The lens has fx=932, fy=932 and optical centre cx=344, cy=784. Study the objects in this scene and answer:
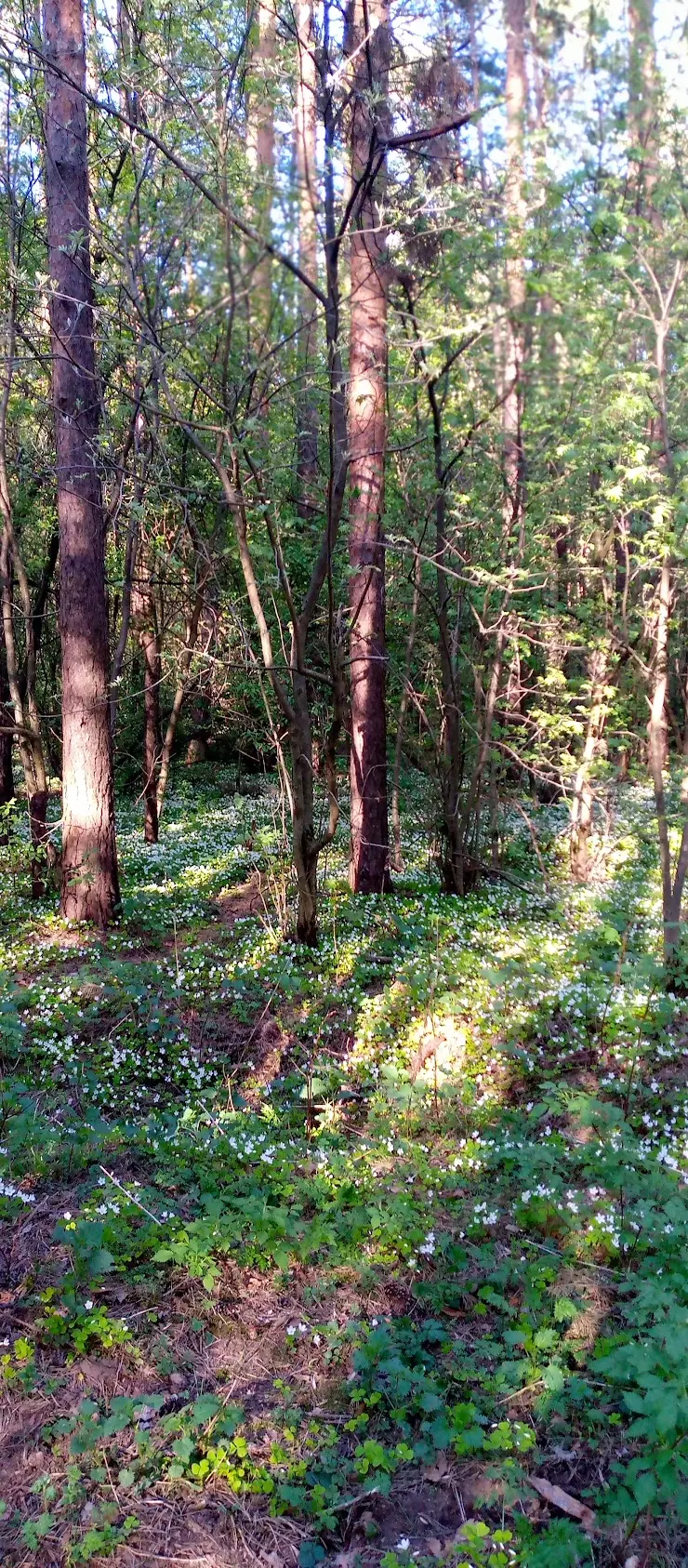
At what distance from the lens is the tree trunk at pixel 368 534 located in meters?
6.93

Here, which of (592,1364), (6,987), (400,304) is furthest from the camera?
(400,304)

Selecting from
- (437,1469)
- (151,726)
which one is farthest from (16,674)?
(437,1469)

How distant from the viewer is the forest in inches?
116

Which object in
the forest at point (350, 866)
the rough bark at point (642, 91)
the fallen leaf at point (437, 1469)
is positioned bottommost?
the fallen leaf at point (437, 1469)

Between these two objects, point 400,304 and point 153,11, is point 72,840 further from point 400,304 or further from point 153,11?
point 153,11

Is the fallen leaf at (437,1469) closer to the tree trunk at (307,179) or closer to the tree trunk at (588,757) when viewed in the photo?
the tree trunk at (307,179)

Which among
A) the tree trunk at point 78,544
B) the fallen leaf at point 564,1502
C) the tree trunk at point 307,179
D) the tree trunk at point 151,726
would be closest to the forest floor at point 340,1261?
the fallen leaf at point 564,1502

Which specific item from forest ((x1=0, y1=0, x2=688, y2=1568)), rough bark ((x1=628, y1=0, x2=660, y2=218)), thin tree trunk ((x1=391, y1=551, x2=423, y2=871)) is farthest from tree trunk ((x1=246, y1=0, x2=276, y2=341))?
thin tree trunk ((x1=391, y1=551, x2=423, y2=871))

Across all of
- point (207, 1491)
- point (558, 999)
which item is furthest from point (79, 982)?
point (207, 1491)

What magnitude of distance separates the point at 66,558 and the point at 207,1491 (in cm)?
659

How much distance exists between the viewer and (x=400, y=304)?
690 cm

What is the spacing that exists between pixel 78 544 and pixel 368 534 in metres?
2.44

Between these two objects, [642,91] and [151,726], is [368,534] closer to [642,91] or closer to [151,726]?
[642,91]

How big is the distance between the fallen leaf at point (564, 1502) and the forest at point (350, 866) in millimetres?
27
